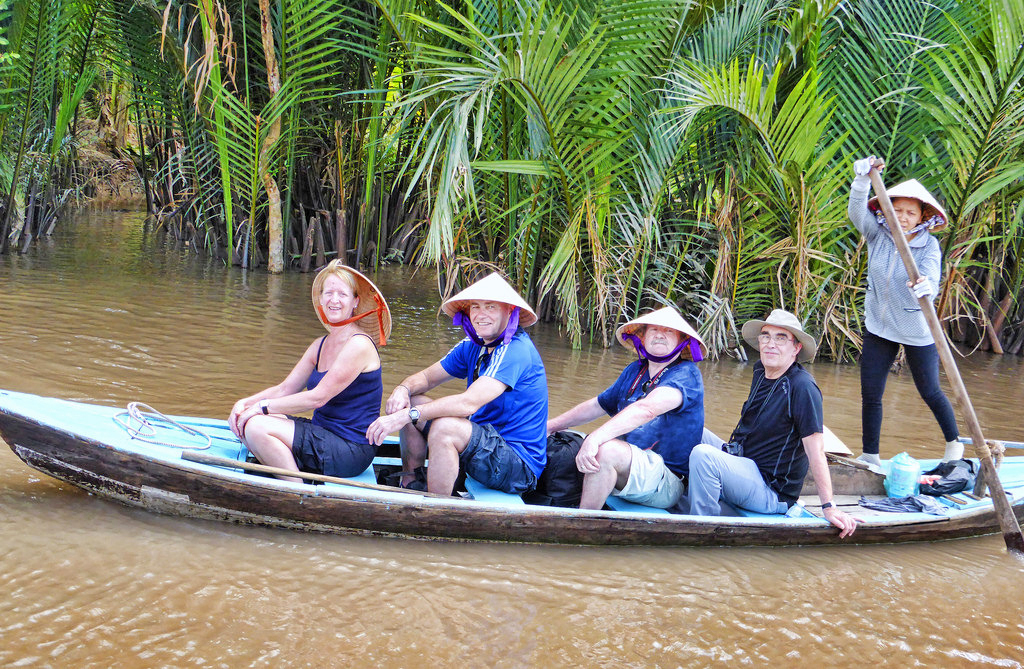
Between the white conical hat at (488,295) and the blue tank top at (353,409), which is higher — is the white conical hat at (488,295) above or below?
above

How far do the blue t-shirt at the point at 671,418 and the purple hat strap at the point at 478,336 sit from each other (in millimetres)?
586

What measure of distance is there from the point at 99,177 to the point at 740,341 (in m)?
11.9

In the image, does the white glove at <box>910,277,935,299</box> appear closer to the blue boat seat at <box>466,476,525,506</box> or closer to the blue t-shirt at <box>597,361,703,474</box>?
the blue t-shirt at <box>597,361,703,474</box>

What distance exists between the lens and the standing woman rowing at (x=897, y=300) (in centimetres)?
448

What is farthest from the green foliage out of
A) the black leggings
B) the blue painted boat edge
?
the blue painted boat edge

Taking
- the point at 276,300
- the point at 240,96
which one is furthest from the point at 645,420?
the point at 240,96

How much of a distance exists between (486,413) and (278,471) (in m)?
0.94

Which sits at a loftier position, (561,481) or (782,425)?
(782,425)

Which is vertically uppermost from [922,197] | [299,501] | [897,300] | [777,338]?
[922,197]

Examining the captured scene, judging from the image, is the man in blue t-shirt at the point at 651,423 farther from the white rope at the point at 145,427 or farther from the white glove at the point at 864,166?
the white rope at the point at 145,427

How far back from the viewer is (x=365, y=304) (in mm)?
3975

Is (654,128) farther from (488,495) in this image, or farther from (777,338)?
(488,495)

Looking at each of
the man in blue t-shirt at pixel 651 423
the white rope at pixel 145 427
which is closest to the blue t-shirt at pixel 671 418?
the man in blue t-shirt at pixel 651 423

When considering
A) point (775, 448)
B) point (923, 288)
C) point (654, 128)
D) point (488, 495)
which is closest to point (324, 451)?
point (488, 495)
